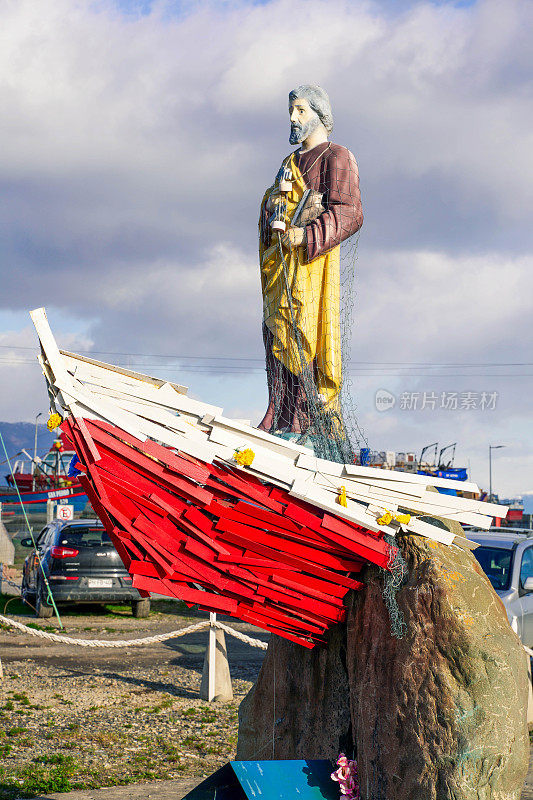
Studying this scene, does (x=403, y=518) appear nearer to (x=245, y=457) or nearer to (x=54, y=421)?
(x=245, y=457)

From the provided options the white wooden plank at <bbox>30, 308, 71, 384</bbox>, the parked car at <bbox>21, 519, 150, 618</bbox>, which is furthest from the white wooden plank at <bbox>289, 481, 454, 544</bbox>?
the parked car at <bbox>21, 519, 150, 618</bbox>

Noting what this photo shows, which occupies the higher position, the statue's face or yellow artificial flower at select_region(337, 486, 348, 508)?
the statue's face

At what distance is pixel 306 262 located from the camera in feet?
14.4

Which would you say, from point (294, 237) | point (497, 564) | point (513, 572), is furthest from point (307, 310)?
point (497, 564)

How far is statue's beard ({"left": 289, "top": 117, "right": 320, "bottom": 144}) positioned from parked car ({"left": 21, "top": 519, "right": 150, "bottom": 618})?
7.96m

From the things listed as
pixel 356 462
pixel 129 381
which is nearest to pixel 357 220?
pixel 356 462

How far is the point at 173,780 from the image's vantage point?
213 inches

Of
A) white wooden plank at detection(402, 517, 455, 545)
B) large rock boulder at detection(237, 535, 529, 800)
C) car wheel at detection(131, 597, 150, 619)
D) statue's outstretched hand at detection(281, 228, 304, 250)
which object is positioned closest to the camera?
large rock boulder at detection(237, 535, 529, 800)

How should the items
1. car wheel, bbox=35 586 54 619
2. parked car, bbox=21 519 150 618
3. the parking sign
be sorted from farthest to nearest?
the parking sign → car wheel, bbox=35 586 54 619 → parked car, bbox=21 519 150 618

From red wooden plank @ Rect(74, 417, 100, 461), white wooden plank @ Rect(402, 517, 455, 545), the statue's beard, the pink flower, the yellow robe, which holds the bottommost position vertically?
the pink flower

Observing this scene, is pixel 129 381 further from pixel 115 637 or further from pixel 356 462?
pixel 115 637

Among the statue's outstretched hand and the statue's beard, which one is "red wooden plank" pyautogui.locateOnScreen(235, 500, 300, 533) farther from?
the statue's beard

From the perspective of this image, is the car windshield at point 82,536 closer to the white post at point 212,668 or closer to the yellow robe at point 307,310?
the white post at point 212,668

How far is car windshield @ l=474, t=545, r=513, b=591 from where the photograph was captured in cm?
839
